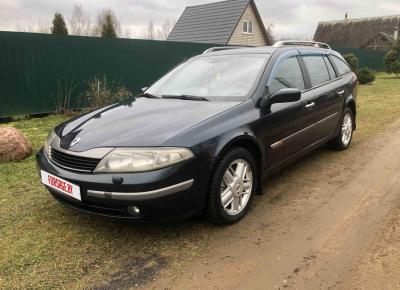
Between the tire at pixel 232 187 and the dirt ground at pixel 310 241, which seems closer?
the dirt ground at pixel 310 241

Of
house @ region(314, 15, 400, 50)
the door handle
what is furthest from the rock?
house @ region(314, 15, 400, 50)

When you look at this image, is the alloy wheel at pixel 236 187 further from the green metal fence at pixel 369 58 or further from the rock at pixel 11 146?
the green metal fence at pixel 369 58

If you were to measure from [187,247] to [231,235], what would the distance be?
44 centimetres

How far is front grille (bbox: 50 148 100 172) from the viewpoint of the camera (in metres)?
3.22

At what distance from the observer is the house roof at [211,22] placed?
1003 inches

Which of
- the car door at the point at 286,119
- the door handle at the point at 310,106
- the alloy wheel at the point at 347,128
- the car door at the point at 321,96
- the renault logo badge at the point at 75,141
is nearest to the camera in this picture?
the renault logo badge at the point at 75,141

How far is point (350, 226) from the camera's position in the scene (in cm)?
374

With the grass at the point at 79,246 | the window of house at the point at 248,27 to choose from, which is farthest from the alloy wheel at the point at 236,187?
the window of house at the point at 248,27

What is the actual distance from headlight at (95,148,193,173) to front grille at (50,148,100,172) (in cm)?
8

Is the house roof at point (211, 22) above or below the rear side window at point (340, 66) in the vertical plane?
above

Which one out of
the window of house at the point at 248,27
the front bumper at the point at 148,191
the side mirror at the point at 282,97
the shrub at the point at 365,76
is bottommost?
the shrub at the point at 365,76

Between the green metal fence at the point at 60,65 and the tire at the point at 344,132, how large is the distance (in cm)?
680

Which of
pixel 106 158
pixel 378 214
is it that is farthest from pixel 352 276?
pixel 106 158

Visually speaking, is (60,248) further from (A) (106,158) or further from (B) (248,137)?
(B) (248,137)
